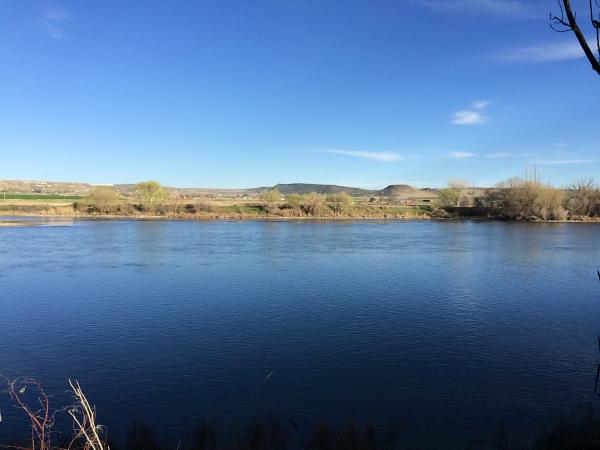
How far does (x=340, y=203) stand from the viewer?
71562 mm

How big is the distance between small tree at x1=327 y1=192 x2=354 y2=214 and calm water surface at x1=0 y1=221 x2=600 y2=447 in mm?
46229

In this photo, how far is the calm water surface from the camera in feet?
25.8

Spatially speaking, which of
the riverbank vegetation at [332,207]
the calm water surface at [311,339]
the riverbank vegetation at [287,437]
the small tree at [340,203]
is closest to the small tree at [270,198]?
the riverbank vegetation at [332,207]

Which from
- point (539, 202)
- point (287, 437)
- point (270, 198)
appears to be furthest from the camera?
point (270, 198)

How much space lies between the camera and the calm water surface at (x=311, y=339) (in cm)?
788

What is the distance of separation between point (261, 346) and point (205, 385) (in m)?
2.36

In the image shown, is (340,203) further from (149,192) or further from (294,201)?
(149,192)

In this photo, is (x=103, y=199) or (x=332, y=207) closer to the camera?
(x=103, y=199)

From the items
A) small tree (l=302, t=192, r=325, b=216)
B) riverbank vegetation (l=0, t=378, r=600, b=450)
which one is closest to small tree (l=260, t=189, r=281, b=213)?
small tree (l=302, t=192, r=325, b=216)

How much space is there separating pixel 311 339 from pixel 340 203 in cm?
6071

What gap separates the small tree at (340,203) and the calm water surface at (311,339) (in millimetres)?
46229

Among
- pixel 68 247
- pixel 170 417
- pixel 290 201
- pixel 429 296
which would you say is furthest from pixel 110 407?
pixel 290 201

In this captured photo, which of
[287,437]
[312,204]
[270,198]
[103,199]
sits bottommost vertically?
[287,437]

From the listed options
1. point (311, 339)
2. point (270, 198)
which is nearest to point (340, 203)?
point (270, 198)
